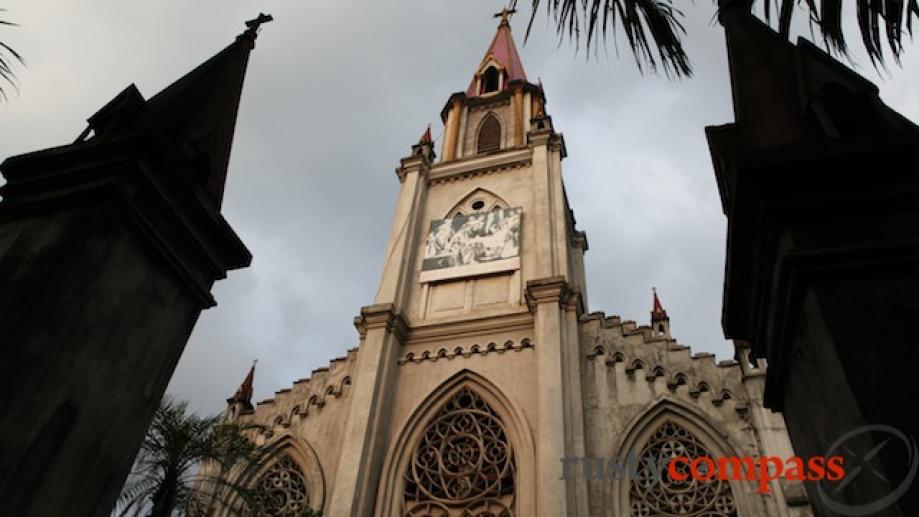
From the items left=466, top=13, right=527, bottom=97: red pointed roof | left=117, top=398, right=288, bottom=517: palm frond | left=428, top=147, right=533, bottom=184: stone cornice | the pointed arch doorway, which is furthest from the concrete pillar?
left=466, top=13, right=527, bottom=97: red pointed roof

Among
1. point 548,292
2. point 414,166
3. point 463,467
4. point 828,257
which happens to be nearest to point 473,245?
point 548,292

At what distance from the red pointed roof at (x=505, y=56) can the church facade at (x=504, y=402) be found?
Result: 10.9 meters

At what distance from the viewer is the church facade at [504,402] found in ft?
37.5

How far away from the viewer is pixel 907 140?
2.22 meters

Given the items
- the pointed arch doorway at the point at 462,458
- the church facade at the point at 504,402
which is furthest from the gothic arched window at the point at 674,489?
the pointed arch doorway at the point at 462,458

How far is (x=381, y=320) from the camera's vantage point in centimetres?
1523

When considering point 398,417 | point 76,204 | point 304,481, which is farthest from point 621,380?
point 76,204

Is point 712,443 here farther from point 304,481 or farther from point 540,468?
point 304,481

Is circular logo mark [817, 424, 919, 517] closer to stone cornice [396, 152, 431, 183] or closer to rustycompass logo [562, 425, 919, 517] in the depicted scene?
rustycompass logo [562, 425, 919, 517]

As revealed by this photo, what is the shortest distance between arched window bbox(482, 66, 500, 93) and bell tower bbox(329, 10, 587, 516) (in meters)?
6.87

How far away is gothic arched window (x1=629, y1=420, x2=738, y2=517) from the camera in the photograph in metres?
10.9

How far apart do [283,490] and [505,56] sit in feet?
75.5

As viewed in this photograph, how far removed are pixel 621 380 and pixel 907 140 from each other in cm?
1139

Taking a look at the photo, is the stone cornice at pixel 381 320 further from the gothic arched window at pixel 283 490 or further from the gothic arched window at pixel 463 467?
the gothic arched window at pixel 283 490
